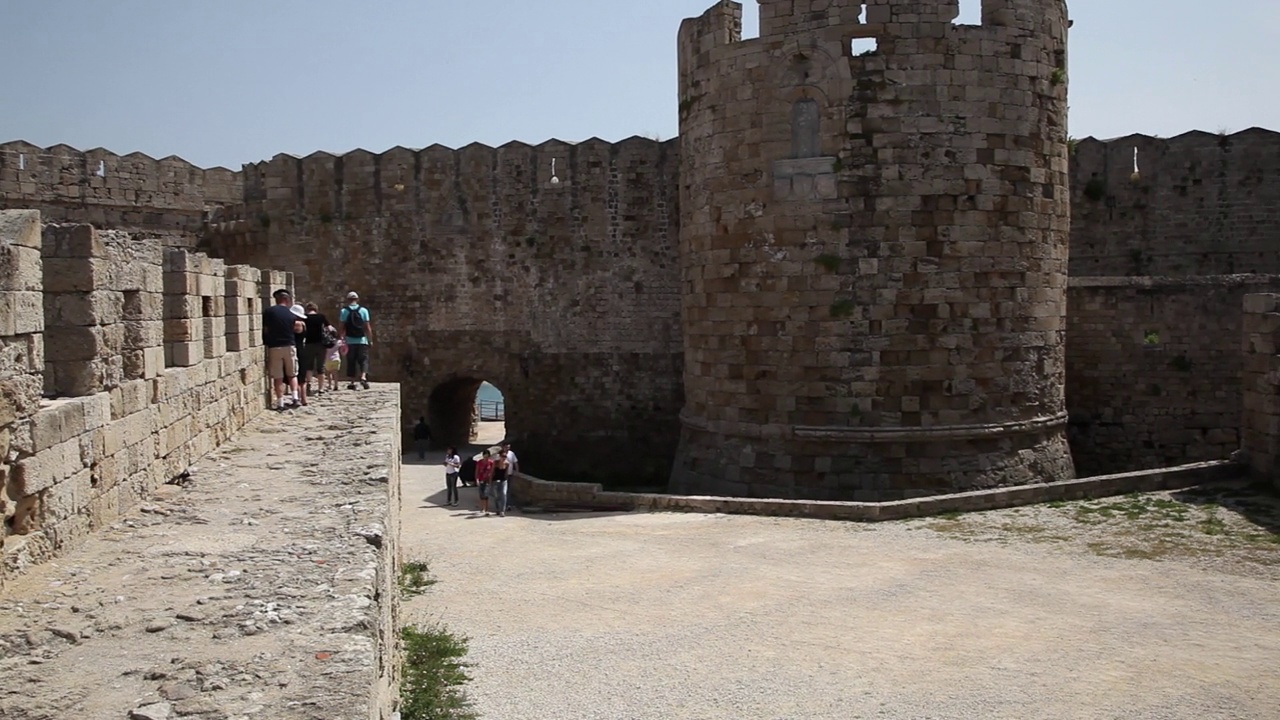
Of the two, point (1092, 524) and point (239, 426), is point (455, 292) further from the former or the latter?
point (1092, 524)

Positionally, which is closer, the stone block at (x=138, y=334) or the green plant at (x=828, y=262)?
the stone block at (x=138, y=334)

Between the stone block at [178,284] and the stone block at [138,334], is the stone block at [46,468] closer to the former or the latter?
the stone block at [138,334]

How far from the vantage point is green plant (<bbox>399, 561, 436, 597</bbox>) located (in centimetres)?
898

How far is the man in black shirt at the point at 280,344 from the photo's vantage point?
33.3ft

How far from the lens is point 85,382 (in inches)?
202

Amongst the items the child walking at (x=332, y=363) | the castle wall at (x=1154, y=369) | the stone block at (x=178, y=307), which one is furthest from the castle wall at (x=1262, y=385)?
the stone block at (x=178, y=307)

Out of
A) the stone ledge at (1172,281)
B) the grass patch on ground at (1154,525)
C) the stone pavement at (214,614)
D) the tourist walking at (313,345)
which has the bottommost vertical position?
the grass patch on ground at (1154,525)

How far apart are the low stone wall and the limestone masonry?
0.81 metres

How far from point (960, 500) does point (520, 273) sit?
32.7ft


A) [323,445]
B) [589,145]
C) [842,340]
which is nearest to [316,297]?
[589,145]

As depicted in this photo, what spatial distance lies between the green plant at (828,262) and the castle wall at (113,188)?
1140 centimetres

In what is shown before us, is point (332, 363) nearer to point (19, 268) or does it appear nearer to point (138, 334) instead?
point (138, 334)

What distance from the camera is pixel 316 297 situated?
19750 millimetres

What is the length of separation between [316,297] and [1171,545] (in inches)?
589
